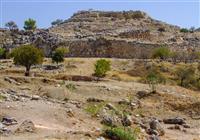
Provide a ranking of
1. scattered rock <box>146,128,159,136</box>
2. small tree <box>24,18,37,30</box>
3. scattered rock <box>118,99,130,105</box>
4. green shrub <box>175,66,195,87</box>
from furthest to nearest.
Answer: small tree <box>24,18,37,30</box>
green shrub <box>175,66,195,87</box>
scattered rock <box>118,99,130,105</box>
scattered rock <box>146,128,159,136</box>

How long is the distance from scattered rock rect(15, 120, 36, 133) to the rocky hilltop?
40779 millimetres

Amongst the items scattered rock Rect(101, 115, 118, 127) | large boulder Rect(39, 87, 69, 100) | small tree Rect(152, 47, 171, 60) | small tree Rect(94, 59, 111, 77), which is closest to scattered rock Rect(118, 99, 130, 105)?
large boulder Rect(39, 87, 69, 100)

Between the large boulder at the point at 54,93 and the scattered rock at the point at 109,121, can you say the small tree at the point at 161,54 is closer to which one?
the large boulder at the point at 54,93

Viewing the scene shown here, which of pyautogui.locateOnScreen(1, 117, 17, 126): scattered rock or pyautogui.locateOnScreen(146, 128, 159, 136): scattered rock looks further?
pyautogui.locateOnScreen(146, 128, 159, 136): scattered rock

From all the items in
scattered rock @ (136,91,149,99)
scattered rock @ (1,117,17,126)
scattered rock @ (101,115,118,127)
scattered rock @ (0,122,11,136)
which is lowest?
scattered rock @ (136,91,149,99)

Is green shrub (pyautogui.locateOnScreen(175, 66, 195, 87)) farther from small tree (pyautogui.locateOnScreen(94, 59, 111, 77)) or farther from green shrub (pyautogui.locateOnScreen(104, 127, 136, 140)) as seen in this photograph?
green shrub (pyautogui.locateOnScreen(104, 127, 136, 140))

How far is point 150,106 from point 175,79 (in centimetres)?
1510

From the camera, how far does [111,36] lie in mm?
59688

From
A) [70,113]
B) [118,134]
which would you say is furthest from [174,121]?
[118,134]

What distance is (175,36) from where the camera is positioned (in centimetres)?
6400

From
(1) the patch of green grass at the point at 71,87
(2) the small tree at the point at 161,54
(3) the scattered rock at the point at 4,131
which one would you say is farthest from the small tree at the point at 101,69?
(3) the scattered rock at the point at 4,131

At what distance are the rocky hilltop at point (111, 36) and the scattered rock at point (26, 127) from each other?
4078 centimetres

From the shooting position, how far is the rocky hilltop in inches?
2159

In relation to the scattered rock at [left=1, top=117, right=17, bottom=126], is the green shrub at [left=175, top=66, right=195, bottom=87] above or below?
below
